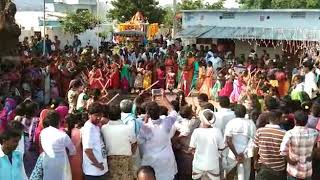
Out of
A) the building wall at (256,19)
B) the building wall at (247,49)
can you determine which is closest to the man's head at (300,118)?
the building wall at (247,49)

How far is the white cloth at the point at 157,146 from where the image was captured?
6953 mm

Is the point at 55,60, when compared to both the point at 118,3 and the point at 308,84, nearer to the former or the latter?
the point at 308,84

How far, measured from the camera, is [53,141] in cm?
636

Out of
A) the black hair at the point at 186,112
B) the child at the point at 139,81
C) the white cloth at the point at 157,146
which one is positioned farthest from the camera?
the child at the point at 139,81

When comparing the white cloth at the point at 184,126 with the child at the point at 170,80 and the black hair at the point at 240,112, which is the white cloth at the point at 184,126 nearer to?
the black hair at the point at 240,112

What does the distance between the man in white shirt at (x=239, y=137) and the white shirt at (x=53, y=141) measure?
2.10 metres

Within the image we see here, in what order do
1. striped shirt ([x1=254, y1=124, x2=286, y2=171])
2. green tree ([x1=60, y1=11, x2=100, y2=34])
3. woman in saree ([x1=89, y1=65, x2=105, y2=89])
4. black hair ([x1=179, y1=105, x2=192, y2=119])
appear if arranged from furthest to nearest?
1. green tree ([x1=60, y1=11, x2=100, y2=34])
2. woman in saree ([x1=89, y1=65, x2=105, y2=89])
3. black hair ([x1=179, y1=105, x2=192, y2=119])
4. striped shirt ([x1=254, y1=124, x2=286, y2=171])

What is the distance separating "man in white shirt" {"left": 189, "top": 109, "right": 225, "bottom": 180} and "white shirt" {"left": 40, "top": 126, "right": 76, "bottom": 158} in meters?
1.58

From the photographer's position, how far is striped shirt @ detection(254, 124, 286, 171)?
6.85m

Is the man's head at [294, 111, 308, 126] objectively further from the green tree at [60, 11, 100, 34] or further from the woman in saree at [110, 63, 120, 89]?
the green tree at [60, 11, 100, 34]

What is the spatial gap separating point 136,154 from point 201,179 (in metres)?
0.88

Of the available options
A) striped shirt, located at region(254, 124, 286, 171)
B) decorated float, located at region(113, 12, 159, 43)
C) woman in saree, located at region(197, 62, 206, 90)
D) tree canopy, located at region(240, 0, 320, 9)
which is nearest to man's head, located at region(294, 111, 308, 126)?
striped shirt, located at region(254, 124, 286, 171)

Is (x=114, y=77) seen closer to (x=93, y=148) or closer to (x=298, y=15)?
(x=93, y=148)

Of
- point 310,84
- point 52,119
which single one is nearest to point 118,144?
point 52,119
